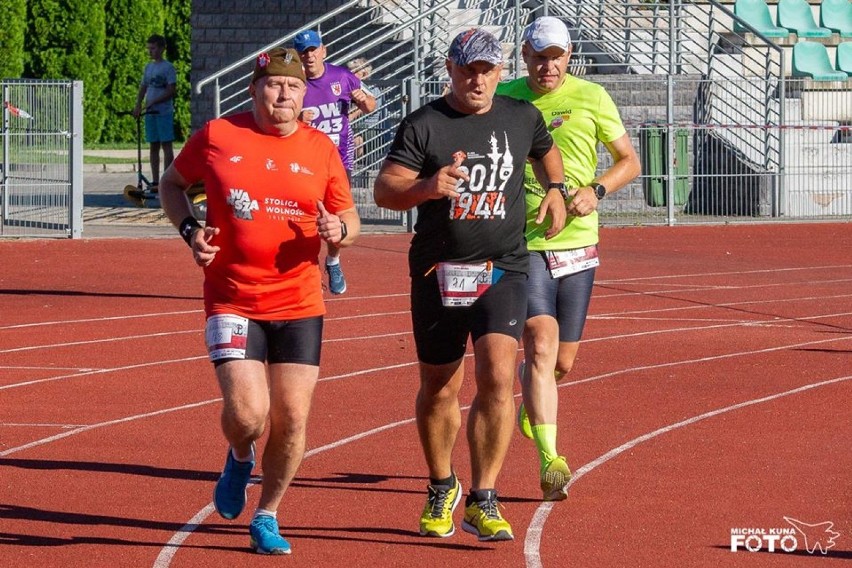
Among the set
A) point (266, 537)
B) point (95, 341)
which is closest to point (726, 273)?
point (95, 341)

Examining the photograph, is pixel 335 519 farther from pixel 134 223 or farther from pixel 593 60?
pixel 593 60

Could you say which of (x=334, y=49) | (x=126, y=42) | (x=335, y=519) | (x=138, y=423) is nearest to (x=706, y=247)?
(x=334, y=49)

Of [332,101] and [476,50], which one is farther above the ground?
[332,101]

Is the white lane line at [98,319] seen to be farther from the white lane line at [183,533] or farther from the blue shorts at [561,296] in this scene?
the blue shorts at [561,296]

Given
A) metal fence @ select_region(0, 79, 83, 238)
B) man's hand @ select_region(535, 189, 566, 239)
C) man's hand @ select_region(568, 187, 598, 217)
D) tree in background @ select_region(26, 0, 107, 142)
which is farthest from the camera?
tree in background @ select_region(26, 0, 107, 142)

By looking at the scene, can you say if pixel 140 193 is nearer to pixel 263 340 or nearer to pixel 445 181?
pixel 263 340

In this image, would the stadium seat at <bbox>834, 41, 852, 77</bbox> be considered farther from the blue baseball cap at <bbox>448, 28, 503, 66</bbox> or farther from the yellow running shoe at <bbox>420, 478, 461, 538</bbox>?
the yellow running shoe at <bbox>420, 478, 461, 538</bbox>

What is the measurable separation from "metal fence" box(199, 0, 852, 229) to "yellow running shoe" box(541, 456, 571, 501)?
1651 cm

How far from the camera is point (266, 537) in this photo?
21.7 ft

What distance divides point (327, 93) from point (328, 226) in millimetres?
7254

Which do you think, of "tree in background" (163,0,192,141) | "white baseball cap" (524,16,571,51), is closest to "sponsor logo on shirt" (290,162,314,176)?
"white baseball cap" (524,16,571,51)

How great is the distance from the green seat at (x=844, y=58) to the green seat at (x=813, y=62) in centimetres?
15

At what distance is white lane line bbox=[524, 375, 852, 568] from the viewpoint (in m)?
6.76

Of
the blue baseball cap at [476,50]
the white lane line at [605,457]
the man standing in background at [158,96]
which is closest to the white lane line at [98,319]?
the white lane line at [605,457]
